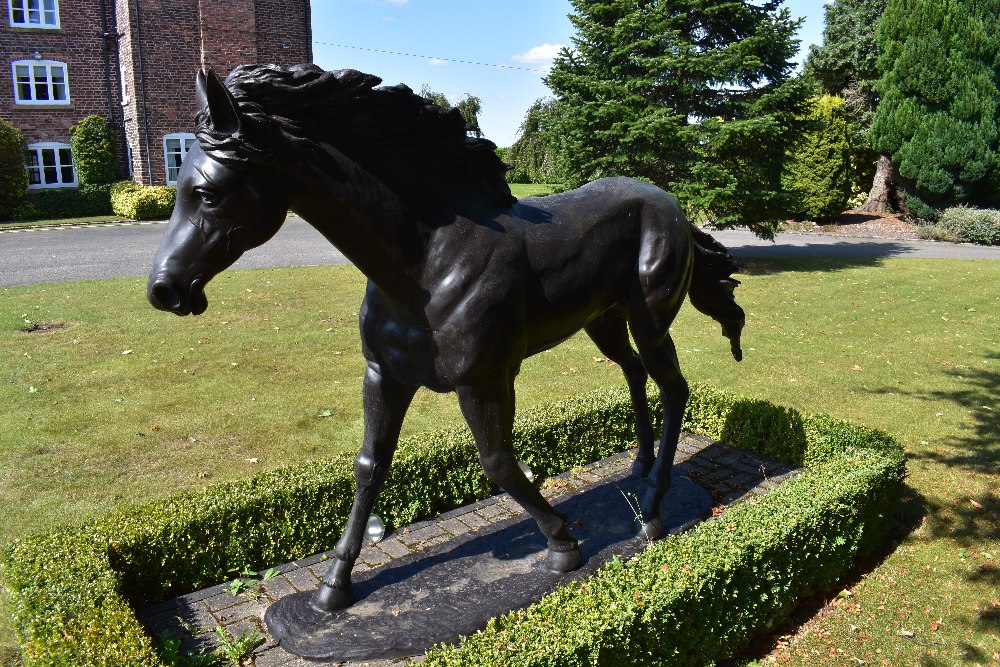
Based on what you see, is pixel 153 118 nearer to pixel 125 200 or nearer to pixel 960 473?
pixel 125 200

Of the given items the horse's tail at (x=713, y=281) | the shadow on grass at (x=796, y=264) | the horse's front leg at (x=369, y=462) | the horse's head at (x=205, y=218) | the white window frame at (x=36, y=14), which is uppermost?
the white window frame at (x=36, y=14)

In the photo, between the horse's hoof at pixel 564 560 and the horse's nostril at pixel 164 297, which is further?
the horse's hoof at pixel 564 560

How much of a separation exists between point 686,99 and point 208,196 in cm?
1486

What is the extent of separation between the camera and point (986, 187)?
25.2 meters

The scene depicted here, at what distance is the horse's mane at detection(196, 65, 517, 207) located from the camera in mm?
2834

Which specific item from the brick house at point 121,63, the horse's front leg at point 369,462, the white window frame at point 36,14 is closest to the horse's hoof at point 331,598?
the horse's front leg at point 369,462

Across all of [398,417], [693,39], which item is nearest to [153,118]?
[693,39]

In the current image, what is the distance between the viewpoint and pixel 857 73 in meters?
29.4

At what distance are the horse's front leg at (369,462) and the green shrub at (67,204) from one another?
28.1m

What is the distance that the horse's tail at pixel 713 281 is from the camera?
496 centimetres

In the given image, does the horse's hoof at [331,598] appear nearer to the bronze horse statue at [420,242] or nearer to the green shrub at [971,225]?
the bronze horse statue at [420,242]

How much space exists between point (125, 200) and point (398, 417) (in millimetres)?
26636

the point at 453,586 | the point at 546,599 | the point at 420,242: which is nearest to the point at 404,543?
the point at 453,586

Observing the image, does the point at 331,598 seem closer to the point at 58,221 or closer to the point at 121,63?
the point at 58,221
